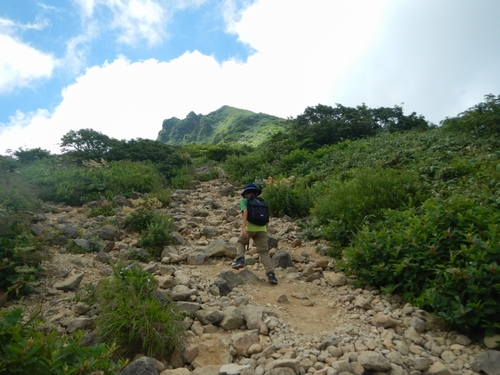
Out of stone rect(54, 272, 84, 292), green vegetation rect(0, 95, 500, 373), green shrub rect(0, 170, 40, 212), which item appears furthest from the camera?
green shrub rect(0, 170, 40, 212)

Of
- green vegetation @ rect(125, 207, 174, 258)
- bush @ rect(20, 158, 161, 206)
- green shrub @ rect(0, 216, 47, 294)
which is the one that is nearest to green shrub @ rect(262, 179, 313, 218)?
green vegetation @ rect(125, 207, 174, 258)

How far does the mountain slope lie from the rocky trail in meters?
34.1

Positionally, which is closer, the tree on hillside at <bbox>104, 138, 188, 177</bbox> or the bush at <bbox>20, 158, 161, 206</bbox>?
the bush at <bbox>20, 158, 161, 206</bbox>

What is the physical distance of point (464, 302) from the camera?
3828 mm

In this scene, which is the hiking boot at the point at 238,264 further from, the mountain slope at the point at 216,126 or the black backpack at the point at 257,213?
the mountain slope at the point at 216,126

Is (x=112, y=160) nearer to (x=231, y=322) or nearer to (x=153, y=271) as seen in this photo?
(x=153, y=271)

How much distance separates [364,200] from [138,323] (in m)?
4.62

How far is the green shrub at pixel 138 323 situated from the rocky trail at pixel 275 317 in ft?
0.54

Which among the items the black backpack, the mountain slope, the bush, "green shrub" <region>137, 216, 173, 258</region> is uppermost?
the mountain slope

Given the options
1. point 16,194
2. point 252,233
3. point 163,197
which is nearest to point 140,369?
point 252,233

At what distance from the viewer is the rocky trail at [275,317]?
336 centimetres

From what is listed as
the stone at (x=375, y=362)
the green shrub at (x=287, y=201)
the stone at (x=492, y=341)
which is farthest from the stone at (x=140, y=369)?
the green shrub at (x=287, y=201)

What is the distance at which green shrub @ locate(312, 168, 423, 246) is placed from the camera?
22.1ft

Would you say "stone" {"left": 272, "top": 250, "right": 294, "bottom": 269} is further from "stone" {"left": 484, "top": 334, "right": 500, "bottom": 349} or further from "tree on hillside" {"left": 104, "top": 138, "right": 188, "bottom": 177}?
"tree on hillside" {"left": 104, "top": 138, "right": 188, "bottom": 177}
